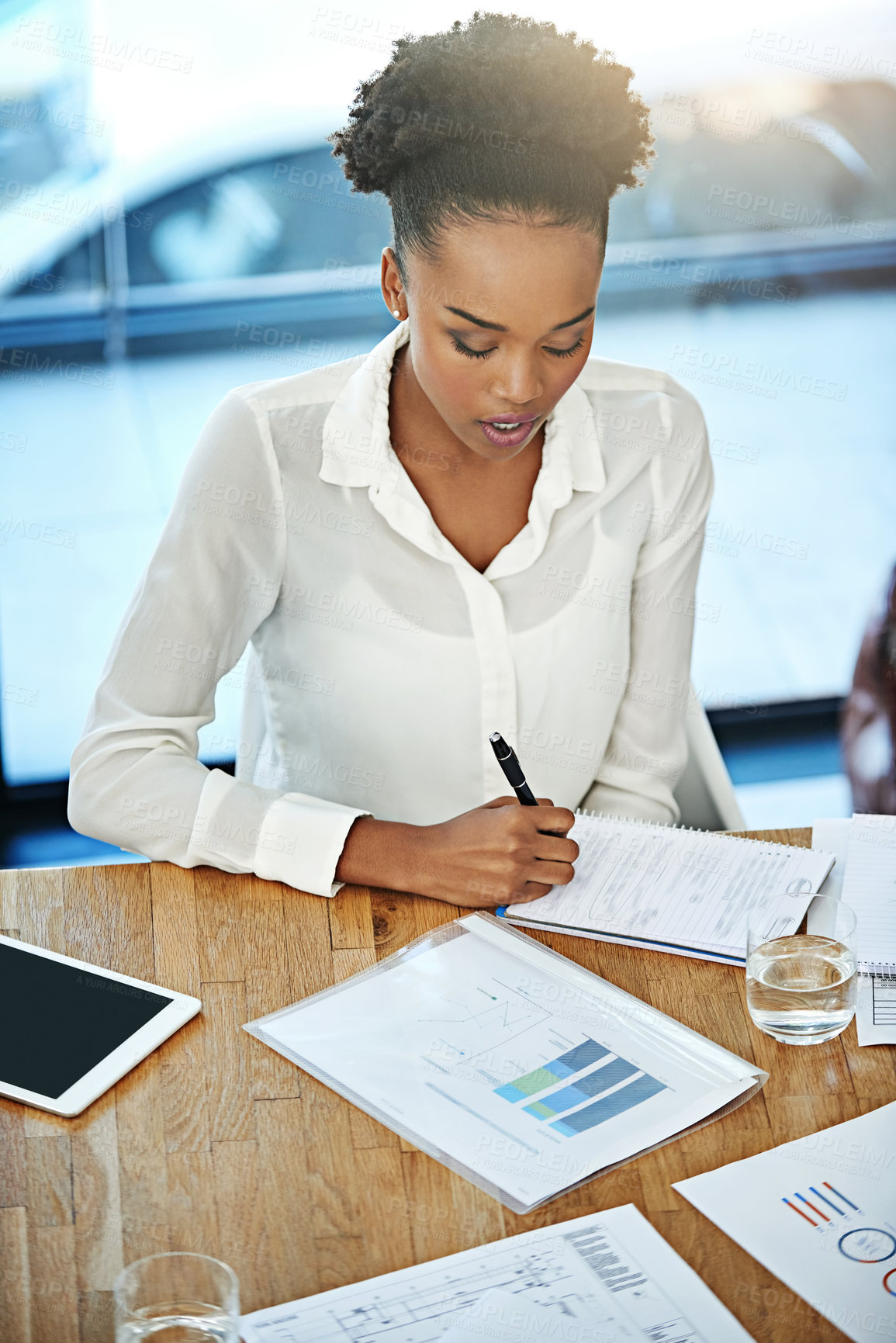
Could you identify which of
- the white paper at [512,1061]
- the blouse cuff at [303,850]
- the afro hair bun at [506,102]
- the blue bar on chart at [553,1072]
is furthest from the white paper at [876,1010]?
the afro hair bun at [506,102]

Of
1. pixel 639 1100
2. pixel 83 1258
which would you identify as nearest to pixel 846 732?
pixel 639 1100

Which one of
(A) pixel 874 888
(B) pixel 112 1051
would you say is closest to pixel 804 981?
(A) pixel 874 888

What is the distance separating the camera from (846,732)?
2383 mm

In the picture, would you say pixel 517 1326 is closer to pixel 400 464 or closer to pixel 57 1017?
pixel 57 1017

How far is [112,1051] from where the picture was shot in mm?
1214

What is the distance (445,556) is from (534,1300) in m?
0.93

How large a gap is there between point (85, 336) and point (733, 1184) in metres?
3.14

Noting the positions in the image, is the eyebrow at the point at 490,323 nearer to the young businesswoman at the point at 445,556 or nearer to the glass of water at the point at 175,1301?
the young businesswoman at the point at 445,556

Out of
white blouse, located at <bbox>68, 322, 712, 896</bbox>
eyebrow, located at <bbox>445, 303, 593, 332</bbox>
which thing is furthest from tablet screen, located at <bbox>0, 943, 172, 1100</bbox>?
eyebrow, located at <bbox>445, 303, 593, 332</bbox>

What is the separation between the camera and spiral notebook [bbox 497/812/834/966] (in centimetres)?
137

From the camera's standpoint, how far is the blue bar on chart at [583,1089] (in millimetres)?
1149

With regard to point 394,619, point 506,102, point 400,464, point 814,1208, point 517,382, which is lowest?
point 814,1208

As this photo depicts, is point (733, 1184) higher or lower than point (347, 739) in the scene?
lower

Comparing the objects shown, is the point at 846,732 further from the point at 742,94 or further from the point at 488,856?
the point at 742,94
